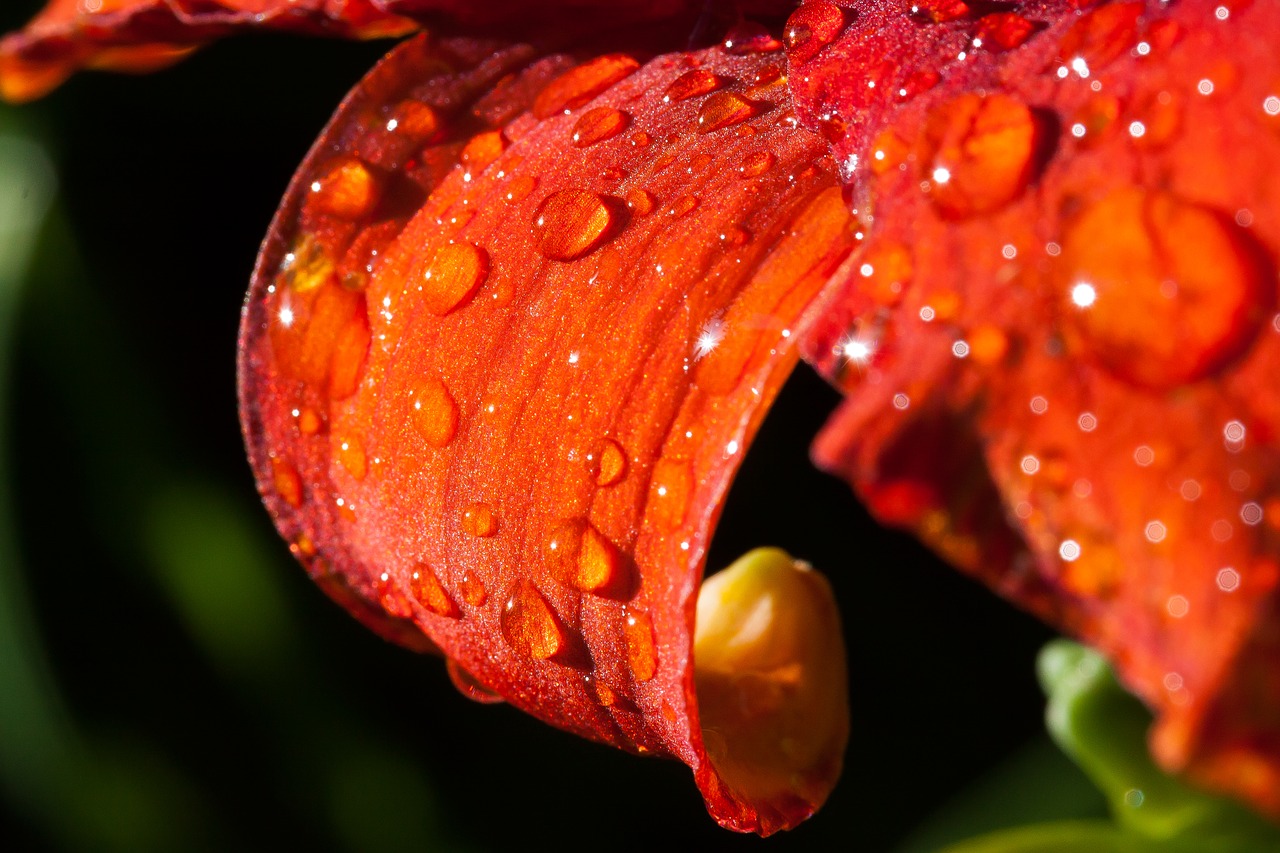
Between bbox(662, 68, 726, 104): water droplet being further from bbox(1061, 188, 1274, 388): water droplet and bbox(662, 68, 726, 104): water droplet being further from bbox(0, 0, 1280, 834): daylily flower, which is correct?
bbox(1061, 188, 1274, 388): water droplet

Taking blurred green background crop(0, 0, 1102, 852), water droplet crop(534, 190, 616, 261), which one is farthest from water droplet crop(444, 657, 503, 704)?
blurred green background crop(0, 0, 1102, 852)

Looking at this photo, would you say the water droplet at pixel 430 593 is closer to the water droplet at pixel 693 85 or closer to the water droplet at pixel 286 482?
the water droplet at pixel 286 482

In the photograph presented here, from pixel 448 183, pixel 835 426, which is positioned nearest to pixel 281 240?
pixel 448 183

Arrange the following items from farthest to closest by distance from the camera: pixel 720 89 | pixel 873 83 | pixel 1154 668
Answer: pixel 720 89
pixel 873 83
pixel 1154 668

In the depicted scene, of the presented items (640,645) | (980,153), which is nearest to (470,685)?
(640,645)

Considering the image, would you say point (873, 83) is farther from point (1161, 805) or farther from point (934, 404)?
A: point (1161, 805)

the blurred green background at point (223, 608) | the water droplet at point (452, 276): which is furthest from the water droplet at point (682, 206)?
the blurred green background at point (223, 608)
